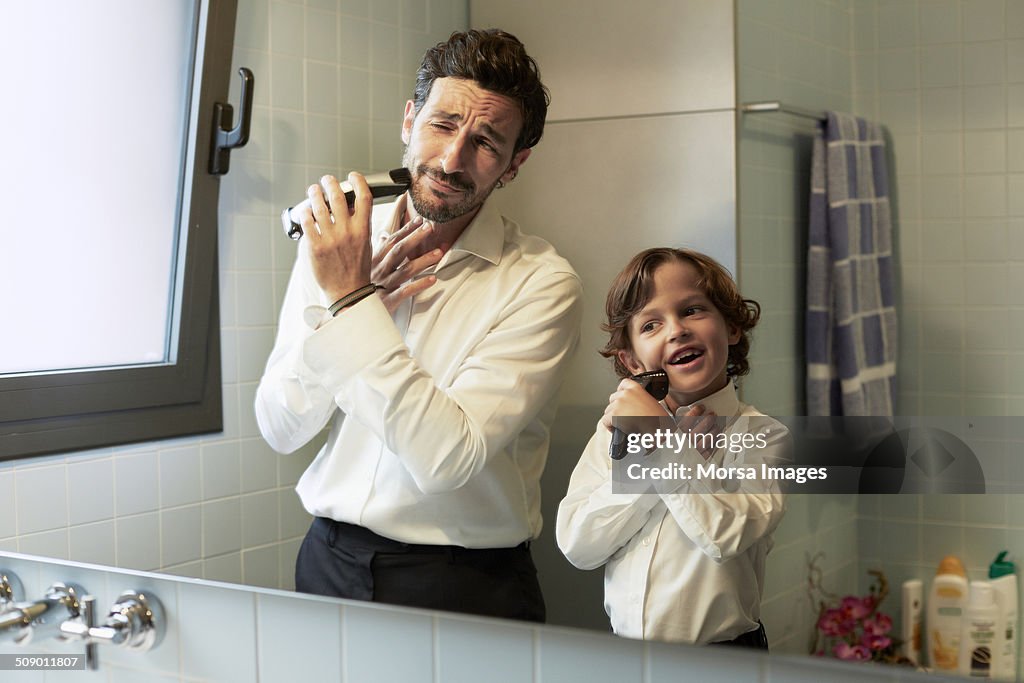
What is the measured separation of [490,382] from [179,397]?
18.5 inches

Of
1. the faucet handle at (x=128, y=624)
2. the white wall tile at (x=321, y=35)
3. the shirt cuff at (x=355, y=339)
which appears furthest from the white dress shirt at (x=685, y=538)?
the faucet handle at (x=128, y=624)

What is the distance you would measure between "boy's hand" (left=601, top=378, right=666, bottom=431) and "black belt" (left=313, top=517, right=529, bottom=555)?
6.9 inches

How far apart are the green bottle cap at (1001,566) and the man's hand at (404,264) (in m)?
0.61

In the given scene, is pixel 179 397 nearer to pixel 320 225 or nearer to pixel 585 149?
pixel 320 225

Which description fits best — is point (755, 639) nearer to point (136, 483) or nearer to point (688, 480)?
point (688, 480)

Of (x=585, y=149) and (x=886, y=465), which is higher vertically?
(x=585, y=149)

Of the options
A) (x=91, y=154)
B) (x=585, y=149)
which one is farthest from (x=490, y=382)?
(x=91, y=154)

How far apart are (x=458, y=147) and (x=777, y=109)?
34 cm

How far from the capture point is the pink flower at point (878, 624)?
0.94 metres

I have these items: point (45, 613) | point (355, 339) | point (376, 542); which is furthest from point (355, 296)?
point (45, 613)

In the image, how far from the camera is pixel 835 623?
3.15ft

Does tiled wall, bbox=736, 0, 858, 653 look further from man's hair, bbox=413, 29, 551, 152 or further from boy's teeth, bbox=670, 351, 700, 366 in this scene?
man's hair, bbox=413, 29, 551, 152

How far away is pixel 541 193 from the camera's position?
1.06 metres

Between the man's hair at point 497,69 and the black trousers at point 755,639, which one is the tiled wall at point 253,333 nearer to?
the man's hair at point 497,69
